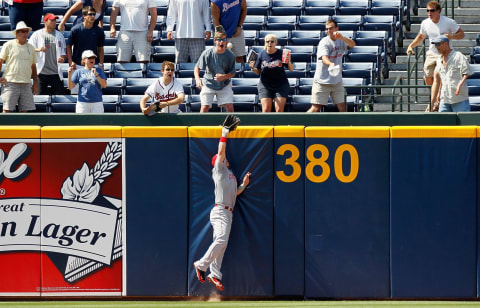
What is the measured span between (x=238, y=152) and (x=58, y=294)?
258 centimetres

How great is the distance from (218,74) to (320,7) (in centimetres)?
491

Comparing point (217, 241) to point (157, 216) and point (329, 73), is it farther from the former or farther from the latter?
point (329, 73)

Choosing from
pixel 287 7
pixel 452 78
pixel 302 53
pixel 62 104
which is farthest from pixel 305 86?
pixel 62 104

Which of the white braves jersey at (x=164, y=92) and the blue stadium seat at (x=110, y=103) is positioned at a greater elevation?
the white braves jersey at (x=164, y=92)

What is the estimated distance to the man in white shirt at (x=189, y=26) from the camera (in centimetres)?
1554

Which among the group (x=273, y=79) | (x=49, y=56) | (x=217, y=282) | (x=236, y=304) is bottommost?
(x=236, y=304)

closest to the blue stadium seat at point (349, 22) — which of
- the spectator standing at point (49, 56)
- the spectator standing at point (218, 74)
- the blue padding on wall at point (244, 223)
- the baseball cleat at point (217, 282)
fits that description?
the spectator standing at point (218, 74)

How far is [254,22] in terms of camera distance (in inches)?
689

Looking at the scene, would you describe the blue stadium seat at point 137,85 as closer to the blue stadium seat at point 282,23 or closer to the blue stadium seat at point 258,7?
the blue stadium seat at point 282,23

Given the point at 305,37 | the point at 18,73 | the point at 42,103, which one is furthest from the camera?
the point at 305,37

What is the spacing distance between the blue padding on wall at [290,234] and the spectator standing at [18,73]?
479 cm

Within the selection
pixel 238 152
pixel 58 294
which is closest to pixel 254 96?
pixel 238 152

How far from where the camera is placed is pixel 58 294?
11.0 metres

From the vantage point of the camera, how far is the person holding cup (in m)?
13.7
